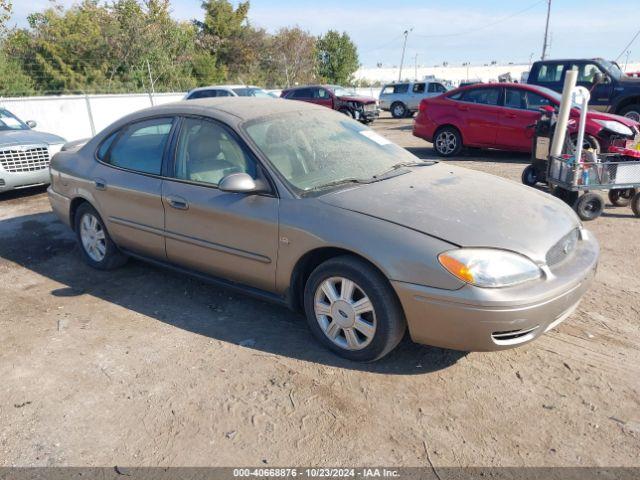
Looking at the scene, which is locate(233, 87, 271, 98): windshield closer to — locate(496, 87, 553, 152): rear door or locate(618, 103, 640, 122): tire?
locate(496, 87, 553, 152): rear door

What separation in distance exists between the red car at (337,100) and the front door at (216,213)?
16.5 meters

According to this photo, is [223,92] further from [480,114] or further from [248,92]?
[480,114]

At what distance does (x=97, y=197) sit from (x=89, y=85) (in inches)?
1000

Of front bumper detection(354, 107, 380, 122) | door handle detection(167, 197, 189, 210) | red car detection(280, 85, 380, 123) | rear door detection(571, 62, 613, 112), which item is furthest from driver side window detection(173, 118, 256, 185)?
front bumper detection(354, 107, 380, 122)

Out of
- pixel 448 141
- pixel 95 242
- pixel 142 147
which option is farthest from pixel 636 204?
pixel 95 242

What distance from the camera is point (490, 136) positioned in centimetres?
1057

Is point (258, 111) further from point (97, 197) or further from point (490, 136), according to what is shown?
point (490, 136)

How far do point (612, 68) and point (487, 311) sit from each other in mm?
13507

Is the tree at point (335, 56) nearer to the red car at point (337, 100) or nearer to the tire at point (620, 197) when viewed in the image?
the red car at point (337, 100)

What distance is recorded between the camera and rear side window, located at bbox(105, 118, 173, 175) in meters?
4.25

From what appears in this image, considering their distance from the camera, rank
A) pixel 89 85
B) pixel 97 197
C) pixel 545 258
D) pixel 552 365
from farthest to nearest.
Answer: pixel 89 85 < pixel 97 197 < pixel 552 365 < pixel 545 258

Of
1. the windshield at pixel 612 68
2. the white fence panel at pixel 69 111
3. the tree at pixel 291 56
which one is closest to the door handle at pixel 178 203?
the windshield at pixel 612 68

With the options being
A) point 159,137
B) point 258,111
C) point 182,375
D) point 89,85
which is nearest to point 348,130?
point 258,111

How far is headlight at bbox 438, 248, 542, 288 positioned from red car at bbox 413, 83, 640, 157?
7993 mm
